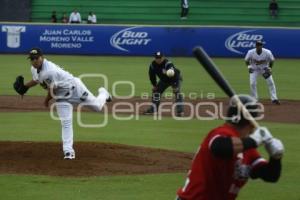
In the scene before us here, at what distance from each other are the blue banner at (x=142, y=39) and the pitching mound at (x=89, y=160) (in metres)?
24.0

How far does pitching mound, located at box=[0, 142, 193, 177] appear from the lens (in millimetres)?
11547

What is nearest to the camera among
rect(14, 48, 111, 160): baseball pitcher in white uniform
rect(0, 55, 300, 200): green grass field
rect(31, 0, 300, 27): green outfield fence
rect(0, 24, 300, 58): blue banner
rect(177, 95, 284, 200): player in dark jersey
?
rect(177, 95, 284, 200): player in dark jersey

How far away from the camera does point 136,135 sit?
614 inches

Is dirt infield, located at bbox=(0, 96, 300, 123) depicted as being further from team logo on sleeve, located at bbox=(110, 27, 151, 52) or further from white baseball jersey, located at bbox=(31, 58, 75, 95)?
team logo on sleeve, located at bbox=(110, 27, 151, 52)

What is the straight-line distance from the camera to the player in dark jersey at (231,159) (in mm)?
5578

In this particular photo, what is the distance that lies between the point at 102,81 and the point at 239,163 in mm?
21591

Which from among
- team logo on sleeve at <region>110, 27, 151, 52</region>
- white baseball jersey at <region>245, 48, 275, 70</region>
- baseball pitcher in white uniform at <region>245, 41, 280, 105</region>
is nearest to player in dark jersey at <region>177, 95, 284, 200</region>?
baseball pitcher in white uniform at <region>245, 41, 280, 105</region>

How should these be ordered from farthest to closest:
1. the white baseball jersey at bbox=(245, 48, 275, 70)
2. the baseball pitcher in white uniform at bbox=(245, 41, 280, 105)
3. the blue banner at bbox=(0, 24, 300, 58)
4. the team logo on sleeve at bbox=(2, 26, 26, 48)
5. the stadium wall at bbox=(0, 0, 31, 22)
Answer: the stadium wall at bbox=(0, 0, 31, 22), the team logo on sleeve at bbox=(2, 26, 26, 48), the blue banner at bbox=(0, 24, 300, 58), the white baseball jersey at bbox=(245, 48, 275, 70), the baseball pitcher in white uniform at bbox=(245, 41, 280, 105)

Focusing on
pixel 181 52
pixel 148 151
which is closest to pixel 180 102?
pixel 148 151

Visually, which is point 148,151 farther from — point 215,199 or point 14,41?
point 14,41

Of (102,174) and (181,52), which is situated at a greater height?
(181,52)

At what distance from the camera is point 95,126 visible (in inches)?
669

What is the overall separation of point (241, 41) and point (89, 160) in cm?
2590

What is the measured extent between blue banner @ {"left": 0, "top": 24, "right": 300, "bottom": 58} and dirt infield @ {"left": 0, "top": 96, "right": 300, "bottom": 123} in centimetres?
1488
